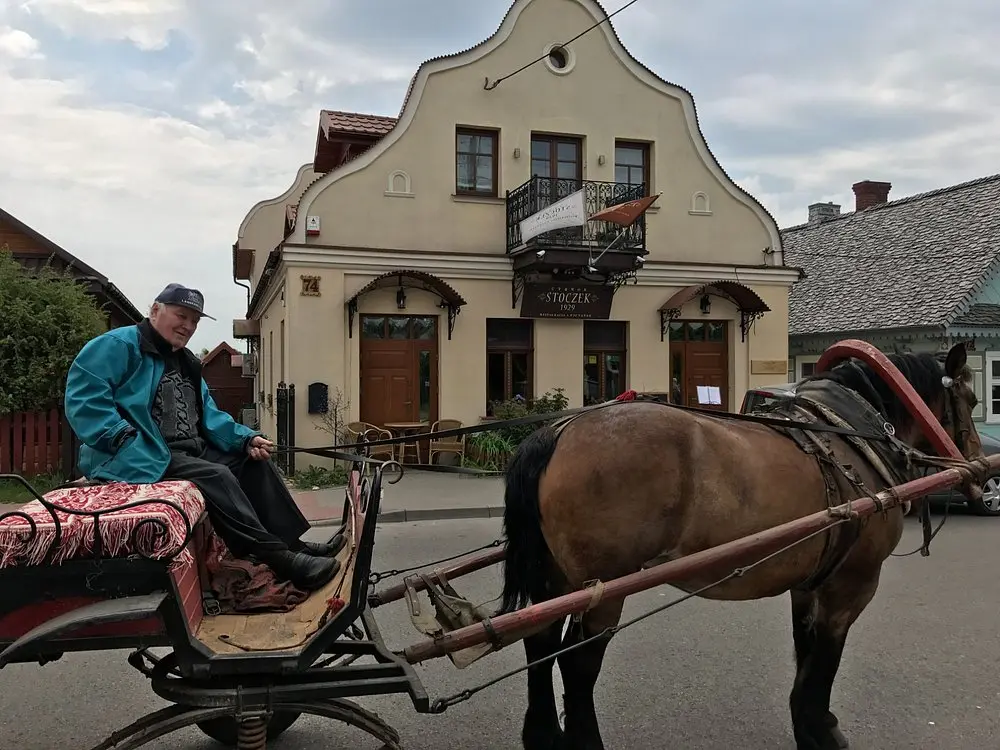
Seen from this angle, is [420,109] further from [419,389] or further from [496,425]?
[496,425]

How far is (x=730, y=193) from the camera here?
50.7 ft

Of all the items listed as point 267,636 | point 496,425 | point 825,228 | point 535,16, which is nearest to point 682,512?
point 496,425

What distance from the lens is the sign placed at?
14008mm

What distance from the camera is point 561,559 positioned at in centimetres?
320

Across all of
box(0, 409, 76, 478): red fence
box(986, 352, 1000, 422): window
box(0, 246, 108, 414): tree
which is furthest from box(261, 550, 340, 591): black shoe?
box(986, 352, 1000, 422): window

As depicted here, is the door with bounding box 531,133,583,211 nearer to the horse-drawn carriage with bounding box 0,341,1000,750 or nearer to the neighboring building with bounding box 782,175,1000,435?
the neighboring building with bounding box 782,175,1000,435

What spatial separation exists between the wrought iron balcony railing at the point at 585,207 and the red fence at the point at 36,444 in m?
7.99

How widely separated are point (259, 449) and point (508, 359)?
1081 centimetres

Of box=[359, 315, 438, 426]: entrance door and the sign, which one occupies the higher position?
the sign

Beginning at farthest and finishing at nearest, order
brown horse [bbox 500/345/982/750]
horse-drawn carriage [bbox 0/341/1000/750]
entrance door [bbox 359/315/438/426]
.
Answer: entrance door [bbox 359/315/438/426], brown horse [bbox 500/345/982/750], horse-drawn carriage [bbox 0/341/1000/750]

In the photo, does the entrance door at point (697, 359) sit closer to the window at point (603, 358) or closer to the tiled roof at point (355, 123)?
the window at point (603, 358)

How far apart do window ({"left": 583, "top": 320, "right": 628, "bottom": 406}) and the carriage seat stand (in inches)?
489

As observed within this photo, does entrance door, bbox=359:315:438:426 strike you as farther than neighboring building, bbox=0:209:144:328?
No

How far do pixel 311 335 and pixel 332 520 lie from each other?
15.2 ft
